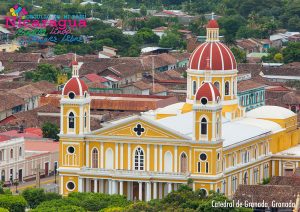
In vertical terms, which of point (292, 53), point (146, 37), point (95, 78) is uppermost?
point (95, 78)

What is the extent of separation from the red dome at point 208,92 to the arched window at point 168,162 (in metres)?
3.29

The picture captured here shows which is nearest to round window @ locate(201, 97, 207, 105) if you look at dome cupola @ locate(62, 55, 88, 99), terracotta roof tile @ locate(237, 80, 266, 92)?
dome cupola @ locate(62, 55, 88, 99)

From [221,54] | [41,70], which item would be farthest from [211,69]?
[41,70]

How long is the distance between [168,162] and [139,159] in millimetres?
1583

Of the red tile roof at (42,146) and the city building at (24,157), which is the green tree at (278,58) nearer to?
the city building at (24,157)

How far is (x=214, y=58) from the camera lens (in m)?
112

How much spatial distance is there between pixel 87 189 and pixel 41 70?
48.9 m

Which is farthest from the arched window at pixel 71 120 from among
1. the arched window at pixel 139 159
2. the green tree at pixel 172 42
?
the green tree at pixel 172 42

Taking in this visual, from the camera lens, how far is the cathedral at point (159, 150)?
102 metres

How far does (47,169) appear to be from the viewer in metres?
114

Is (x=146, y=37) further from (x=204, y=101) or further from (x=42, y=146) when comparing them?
(x=204, y=101)

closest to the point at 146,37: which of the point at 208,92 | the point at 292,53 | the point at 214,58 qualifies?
the point at 292,53

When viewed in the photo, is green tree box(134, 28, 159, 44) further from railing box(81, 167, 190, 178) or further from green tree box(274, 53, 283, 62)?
railing box(81, 167, 190, 178)
